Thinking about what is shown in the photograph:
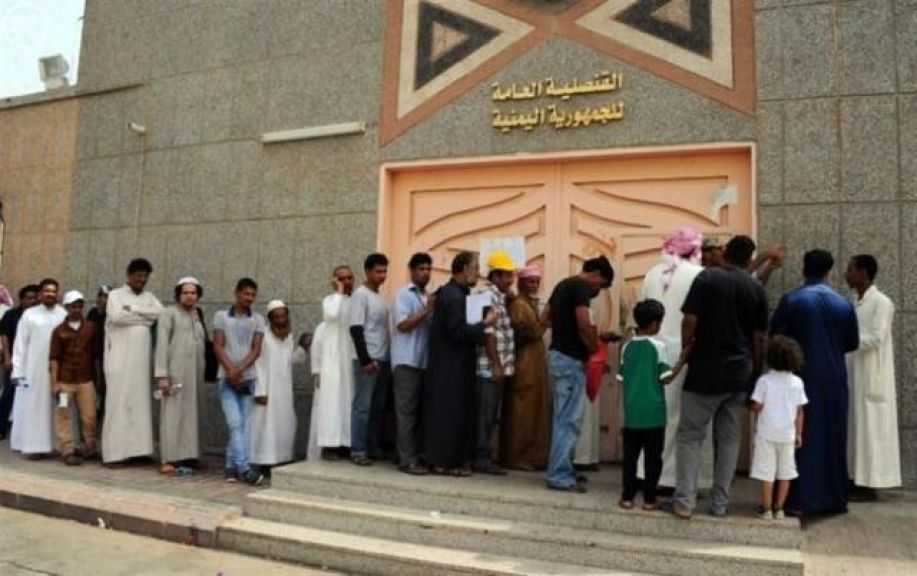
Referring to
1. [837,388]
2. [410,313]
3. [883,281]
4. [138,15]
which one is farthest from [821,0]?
[138,15]

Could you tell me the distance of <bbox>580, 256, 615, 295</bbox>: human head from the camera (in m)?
5.24

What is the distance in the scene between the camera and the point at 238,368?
20.6ft

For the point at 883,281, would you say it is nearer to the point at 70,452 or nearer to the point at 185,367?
the point at 185,367

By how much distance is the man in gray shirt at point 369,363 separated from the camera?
5.95 metres

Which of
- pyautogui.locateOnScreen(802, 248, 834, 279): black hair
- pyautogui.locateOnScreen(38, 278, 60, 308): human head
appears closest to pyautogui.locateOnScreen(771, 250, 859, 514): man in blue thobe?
pyautogui.locateOnScreen(802, 248, 834, 279): black hair

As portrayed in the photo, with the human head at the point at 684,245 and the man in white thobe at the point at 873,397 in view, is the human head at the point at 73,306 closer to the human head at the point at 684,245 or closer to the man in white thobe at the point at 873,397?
the human head at the point at 684,245

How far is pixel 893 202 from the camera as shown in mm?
5590

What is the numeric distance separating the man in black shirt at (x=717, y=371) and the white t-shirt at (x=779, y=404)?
0.45 feet

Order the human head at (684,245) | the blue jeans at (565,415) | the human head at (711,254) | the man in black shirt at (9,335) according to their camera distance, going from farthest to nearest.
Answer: the man in black shirt at (9,335) → the human head at (684,245) → the human head at (711,254) → the blue jeans at (565,415)

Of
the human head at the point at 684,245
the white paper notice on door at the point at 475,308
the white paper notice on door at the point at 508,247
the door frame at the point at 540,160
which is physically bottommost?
the white paper notice on door at the point at 475,308

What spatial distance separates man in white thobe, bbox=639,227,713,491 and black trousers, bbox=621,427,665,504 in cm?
26

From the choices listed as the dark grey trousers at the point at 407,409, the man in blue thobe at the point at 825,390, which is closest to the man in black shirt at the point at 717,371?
the man in blue thobe at the point at 825,390

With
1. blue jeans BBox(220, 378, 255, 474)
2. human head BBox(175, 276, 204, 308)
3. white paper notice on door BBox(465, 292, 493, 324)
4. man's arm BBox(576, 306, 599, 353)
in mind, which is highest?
human head BBox(175, 276, 204, 308)

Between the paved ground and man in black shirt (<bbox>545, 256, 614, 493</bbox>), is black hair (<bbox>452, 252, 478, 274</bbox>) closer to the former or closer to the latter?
man in black shirt (<bbox>545, 256, 614, 493</bbox>)
